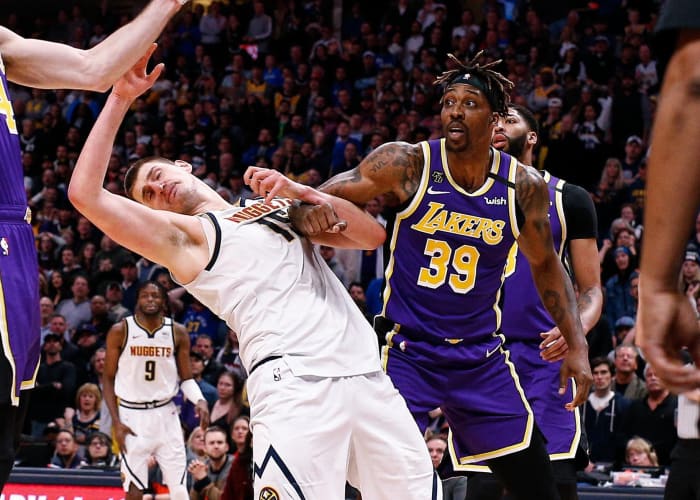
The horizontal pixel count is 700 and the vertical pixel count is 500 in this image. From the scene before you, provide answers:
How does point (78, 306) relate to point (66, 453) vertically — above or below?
above

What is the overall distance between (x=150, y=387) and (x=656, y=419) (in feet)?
15.7

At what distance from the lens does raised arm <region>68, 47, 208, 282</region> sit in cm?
364

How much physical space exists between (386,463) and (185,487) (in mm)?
6620

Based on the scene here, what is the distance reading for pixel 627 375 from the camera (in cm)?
996

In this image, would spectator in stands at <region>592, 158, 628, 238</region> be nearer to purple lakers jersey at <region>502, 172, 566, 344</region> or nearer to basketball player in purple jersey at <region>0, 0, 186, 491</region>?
purple lakers jersey at <region>502, 172, 566, 344</region>

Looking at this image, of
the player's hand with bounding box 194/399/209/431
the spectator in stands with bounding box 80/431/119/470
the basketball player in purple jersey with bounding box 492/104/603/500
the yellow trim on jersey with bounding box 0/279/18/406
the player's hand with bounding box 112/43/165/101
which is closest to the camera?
the yellow trim on jersey with bounding box 0/279/18/406

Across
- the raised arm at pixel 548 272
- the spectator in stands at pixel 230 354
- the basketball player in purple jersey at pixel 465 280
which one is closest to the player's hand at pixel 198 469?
the spectator in stands at pixel 230 354

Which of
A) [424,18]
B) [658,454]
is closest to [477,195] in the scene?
[658,454]

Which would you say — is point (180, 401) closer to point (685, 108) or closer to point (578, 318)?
point (578, 318)

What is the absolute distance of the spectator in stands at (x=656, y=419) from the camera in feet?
30.5

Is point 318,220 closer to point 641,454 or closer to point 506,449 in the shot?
point 506,449

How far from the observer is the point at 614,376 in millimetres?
10156

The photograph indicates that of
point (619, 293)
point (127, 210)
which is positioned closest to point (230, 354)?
point (619, 293)

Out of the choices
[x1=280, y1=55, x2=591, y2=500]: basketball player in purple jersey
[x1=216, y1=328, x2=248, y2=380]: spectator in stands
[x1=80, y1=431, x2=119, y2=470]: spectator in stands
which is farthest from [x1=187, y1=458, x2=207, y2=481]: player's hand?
[x1=280, y1=55, x2=591, y2=500]: basketball player in purple jersey
